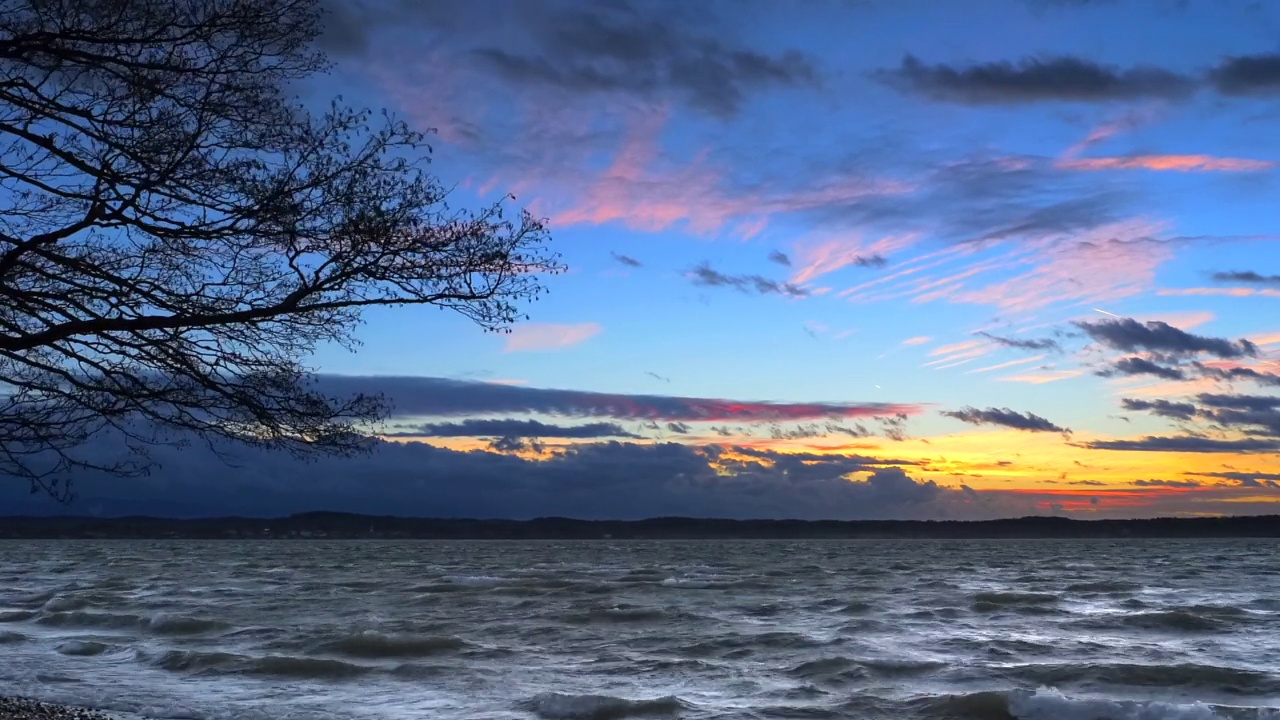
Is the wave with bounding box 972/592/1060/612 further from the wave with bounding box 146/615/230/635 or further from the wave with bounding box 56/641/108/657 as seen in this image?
the wave with bounding box 56/641/108/657

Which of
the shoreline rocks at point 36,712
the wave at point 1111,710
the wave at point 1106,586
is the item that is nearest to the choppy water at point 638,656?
the wave at point 1111,710

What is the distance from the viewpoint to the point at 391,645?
72.7ft

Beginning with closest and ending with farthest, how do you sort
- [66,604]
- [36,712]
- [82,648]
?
[36,712] → [82,648] → [66,604]

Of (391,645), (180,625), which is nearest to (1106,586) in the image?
(391,645)

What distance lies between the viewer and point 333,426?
9016 millimetres

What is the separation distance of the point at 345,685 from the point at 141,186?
11.1 m

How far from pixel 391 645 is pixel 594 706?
8778 mm

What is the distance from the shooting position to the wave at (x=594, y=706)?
14.4m

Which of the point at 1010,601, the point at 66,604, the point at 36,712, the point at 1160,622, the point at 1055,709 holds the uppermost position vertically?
the point at 36,712

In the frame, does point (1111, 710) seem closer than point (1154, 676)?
Yes

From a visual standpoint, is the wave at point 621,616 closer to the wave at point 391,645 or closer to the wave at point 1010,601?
the wave at point 391,645

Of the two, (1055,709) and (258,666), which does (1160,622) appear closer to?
(1055,709)

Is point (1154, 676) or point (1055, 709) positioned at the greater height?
point (1055, 709)

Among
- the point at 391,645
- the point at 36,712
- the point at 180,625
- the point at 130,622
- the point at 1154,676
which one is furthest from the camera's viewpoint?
the point at 130,622
